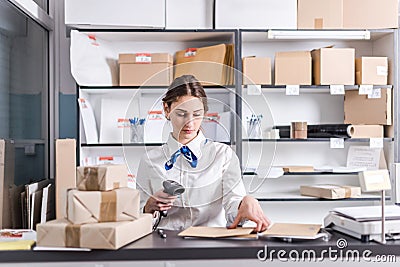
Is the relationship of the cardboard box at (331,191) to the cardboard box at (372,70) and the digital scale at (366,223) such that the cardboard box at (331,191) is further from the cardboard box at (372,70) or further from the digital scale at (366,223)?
the digital scale at (366,223)

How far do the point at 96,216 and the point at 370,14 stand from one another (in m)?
2.41

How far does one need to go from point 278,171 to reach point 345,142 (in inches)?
22.6

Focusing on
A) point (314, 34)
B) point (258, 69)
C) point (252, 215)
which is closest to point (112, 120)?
point (258, 69)

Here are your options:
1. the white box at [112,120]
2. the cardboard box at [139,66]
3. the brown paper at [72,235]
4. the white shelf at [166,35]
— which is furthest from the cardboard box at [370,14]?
the brown paper at [72,235]

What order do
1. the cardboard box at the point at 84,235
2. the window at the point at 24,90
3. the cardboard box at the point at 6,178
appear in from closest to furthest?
the cardboard box at the point at 84,235 < the cardboard box at the point at 6,178 < the window at the point at 24,90

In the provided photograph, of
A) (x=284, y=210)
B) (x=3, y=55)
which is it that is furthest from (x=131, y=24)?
(x=284, y=210)

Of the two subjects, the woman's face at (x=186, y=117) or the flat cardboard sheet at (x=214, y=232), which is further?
the woman's face at (x=186, y=117)

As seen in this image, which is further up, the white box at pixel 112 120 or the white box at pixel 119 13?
the white box at pixel 119 13

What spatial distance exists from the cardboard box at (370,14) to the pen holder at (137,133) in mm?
1760

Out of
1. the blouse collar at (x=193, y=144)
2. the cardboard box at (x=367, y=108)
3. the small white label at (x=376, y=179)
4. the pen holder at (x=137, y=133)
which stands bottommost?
the small white label at (x=376, y=179)

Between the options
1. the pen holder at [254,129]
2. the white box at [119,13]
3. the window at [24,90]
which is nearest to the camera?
the pen holder at [254,129]

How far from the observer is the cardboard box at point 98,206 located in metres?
1.59

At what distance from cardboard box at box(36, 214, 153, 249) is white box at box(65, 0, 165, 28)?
6.25 feet

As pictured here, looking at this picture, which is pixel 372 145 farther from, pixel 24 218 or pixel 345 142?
pixel 24 218
